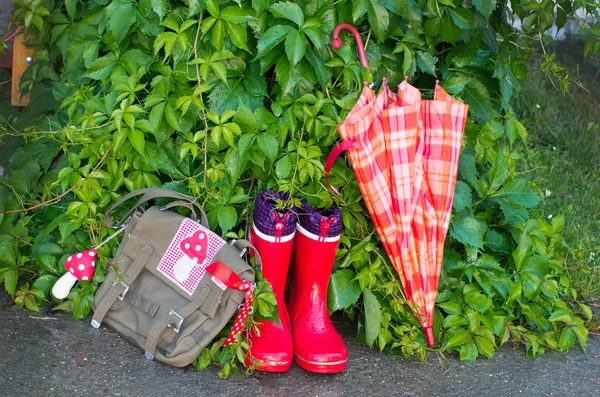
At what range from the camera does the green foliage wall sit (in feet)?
7.23

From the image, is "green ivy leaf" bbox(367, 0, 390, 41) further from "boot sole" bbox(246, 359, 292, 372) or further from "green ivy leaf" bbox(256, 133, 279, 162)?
"boot sole" bbox(246, 359, 292, 372)

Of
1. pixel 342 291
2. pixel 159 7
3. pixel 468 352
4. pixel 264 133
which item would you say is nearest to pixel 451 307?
pixel 468 352

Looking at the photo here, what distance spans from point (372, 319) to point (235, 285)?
50 centimetres

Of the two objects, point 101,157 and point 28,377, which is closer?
point 28,377

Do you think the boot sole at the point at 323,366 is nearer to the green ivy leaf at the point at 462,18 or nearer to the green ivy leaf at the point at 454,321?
the green ivy leaf at the point at 454,321

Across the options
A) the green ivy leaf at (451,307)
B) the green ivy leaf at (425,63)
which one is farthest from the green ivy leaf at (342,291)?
the green ivy leaf at (425,63)

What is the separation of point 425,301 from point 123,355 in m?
0.97

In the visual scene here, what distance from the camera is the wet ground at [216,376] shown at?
6.59 feet

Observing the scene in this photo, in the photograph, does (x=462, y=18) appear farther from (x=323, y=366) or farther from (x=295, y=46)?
(x=323, y=366)

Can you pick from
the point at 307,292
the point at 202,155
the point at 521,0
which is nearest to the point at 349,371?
the point at 307,292

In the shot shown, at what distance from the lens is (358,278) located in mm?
2346

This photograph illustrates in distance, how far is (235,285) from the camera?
81.6 inches

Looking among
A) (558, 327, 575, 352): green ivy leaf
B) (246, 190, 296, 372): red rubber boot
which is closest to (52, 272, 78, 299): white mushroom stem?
(246, 190, 296, 372): red rubber boot

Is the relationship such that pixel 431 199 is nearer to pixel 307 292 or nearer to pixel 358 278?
pixel 358 278
